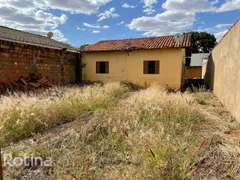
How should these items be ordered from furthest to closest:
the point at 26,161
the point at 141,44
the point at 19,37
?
the point at 141,44, the point at 19,37, the point at 26,161

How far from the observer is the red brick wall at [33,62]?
807cm

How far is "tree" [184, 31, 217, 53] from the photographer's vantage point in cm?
4081

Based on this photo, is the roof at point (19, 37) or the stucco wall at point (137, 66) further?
the stucco wall at point (137, 66)

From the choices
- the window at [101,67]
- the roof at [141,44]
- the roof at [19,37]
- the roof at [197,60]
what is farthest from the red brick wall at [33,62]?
the roof at [197,60]

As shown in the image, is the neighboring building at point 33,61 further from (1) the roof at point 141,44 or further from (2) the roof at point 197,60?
(2) the roof at point 197,60

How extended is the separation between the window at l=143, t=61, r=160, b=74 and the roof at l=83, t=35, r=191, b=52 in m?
1.06

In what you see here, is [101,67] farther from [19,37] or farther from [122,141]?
[122,141]

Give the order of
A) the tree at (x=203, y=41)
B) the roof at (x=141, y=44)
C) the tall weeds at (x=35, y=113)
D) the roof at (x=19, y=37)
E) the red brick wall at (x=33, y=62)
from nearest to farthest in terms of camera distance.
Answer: the tall weeds at (x=35, y=113) → the red brick wall at (x=33, y=62) → the roof at (x=19, y=37) → the roof at (x=141, y=44) → the tree at (x=203, y=41)

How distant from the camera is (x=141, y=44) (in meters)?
12.8

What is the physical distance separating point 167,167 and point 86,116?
2.79 m

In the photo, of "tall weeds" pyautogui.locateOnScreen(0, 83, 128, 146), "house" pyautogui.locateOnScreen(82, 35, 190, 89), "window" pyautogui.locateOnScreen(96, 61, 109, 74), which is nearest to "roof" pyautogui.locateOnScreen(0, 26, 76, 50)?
"house" pyautogui.locateOnScreen(82, 35, 190, 89)

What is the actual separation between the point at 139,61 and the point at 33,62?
259 inches

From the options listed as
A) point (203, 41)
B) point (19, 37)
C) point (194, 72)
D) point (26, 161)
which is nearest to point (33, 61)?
point (19, 37)

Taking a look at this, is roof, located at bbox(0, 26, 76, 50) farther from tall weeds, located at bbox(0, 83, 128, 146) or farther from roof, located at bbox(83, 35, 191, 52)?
tall weeds, located at bbox(0, 83, 128, 146)
